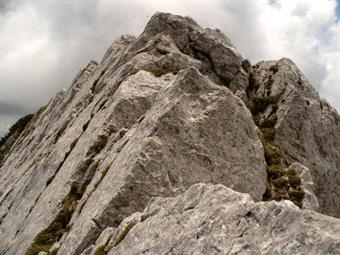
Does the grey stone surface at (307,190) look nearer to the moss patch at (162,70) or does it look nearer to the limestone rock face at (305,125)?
the limestone rock face at (305,125)

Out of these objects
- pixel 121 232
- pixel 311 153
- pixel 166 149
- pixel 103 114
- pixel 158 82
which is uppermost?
pixel 311 153

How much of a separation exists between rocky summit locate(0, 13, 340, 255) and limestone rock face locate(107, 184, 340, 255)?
5 centimetres

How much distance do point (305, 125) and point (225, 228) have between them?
28.6 metres

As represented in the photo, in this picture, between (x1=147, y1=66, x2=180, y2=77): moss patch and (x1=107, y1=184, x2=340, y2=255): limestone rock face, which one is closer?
(x1=107, y1=184, x2=340, y2=255): limestone rock face

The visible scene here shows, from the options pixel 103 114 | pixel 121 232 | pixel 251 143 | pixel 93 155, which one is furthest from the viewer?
pixel 103 114

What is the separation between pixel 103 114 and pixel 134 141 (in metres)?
9.49

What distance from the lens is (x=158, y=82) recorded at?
3872 cm

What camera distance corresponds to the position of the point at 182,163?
1072 inches

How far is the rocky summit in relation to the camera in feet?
52.6

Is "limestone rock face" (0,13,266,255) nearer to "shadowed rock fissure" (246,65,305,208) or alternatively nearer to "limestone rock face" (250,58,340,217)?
"shadowed rock fissure" (246,65,305,208)

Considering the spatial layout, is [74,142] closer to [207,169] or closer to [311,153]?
[207,169]

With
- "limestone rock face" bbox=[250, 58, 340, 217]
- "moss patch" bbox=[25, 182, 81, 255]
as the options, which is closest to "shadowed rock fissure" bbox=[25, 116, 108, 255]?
"moss patch" bbox=[25, 182, 81, 255]

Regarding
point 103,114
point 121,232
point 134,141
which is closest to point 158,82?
point 103,114

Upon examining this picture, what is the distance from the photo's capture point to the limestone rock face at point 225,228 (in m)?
12.9
